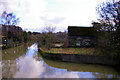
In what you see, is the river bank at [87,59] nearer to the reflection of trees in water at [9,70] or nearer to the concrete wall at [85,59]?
the concrete wall at [85,59]

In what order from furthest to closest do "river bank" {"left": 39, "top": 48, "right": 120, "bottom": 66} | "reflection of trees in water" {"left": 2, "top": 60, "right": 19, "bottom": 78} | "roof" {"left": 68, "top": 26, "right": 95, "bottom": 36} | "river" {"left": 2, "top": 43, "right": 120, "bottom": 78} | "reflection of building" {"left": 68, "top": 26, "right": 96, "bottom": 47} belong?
"roof" {"left": 68, "top": 26, "right": 95, "bottom": 36} → "reflection of building" {"left": 68, "top": 26, "right": 96, "bottom": 47} → "river bank" {"left": 39, "top": 48, "right": 120, "bottom": 66} → "river" {"left": 2, "top": 43, "right": 120, "bottom": 78} → "reflection of trees in water" {"left": 2, "top": 60, "right": 19, "bottom": 78}

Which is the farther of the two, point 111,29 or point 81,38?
point 81,38

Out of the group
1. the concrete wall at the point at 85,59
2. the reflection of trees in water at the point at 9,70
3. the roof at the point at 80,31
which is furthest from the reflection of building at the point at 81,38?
the reflection of trees in water at the point at 9,70

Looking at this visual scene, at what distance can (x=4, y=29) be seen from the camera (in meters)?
24.2

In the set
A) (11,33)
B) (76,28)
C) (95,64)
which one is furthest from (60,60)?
(11,33)

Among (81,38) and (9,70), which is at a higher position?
(81,38)

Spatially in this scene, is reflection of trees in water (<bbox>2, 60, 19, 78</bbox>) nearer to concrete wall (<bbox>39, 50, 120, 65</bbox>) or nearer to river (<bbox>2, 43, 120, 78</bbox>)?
river (<bbox>2, 43, 120, 78</bbox>)

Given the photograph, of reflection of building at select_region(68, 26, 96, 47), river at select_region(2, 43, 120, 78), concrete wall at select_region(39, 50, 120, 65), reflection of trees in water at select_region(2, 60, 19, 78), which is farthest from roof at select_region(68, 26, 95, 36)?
reflection of trees in water at select_region(2, 60, 19, 78)

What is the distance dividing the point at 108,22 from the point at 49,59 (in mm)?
7825

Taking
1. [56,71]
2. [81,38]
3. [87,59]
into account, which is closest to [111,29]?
[87,59]

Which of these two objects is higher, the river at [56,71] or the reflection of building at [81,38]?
the reflection of building at [81,38]

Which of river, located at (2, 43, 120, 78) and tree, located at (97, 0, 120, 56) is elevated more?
tree, located at (97, 0, 120, 56)

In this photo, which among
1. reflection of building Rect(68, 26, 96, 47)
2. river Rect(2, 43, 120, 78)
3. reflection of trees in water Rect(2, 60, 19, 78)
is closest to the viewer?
reflection of trees in water Rect(2, 60, 19, 78)

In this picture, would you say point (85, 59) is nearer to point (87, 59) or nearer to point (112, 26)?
point (87, 59)
